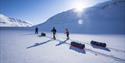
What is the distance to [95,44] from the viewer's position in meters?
15.9

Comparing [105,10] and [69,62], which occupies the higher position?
[105,10]

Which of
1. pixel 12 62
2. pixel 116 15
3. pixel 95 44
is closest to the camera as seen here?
pixel 12 62

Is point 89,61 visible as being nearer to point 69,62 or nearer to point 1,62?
point 69,62

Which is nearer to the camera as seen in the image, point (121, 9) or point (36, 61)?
point (36, 61)

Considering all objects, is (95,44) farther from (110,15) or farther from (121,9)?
(121,9)

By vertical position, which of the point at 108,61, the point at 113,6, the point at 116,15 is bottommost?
the point at 108,61

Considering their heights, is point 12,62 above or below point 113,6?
below

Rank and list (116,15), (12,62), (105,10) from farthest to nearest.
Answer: (105,10)
(116,15)
(12,62)

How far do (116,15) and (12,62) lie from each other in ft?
246

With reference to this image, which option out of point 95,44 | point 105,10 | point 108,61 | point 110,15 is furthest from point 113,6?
point 108,61

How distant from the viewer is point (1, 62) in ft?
27.3

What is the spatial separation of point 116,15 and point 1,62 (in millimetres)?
75372

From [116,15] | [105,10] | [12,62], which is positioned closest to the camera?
[12,62]

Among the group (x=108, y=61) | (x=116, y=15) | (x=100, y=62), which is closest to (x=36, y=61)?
(x=100, y=62)
